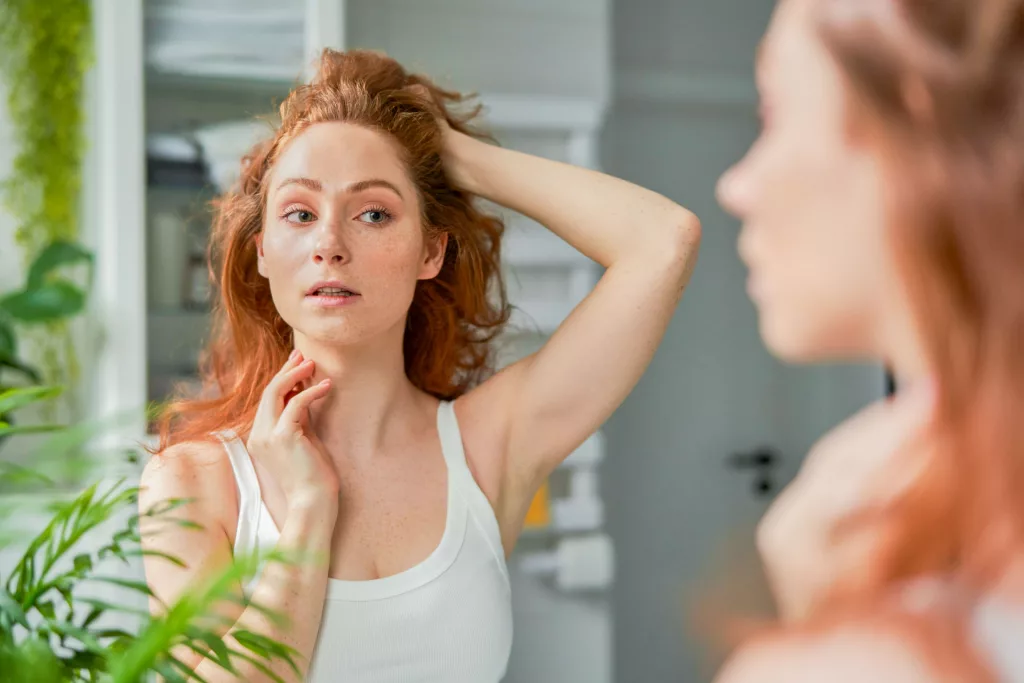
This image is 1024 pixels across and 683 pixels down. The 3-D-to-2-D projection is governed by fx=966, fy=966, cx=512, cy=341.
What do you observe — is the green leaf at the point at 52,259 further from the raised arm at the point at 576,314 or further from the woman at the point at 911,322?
the woman at the point at 911,322

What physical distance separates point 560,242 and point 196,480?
124cm

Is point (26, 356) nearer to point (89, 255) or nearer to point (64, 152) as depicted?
point (89, 255)

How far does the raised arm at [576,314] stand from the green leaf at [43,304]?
0.91 meters

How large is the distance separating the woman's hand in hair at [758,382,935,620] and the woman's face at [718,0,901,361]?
34 mm

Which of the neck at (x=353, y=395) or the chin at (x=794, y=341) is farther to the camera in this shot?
the neck at (x=353, y=395)

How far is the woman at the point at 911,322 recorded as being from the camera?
14.3 inches

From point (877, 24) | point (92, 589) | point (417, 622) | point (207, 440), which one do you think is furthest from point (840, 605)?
point (92, 589)

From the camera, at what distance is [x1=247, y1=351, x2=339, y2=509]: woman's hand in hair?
111cm

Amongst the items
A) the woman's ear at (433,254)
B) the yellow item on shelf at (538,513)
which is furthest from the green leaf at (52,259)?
the yellow item on shelf at (538,513)

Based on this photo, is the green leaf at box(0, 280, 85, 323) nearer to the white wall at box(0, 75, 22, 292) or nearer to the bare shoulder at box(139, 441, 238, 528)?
the white wall at box(0, 75, 22, 292)

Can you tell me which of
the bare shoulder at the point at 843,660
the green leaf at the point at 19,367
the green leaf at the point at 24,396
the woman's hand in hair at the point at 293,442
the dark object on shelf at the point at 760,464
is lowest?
the dark object on shelf at the point at 760,464

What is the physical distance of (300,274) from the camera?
3.73 feet

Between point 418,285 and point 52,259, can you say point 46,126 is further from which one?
point 418,285

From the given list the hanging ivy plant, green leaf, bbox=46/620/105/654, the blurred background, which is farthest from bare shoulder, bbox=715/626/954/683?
the hanging ivy plant
